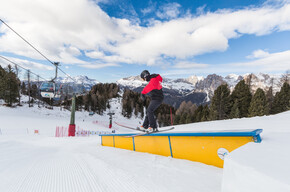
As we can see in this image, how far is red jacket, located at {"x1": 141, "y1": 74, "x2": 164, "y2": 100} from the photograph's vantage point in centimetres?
496

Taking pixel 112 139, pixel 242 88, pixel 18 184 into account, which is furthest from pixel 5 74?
pixel 242 88

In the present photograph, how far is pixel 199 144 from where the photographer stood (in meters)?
3.45

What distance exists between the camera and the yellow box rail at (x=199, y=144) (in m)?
2.78

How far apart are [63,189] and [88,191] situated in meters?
0.50

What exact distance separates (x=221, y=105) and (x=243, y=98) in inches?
186

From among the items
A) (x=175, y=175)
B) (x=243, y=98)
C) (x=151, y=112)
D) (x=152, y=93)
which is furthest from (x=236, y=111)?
(x=175, y=175)

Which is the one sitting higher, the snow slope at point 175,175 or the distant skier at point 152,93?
the distant skier at point 152,93

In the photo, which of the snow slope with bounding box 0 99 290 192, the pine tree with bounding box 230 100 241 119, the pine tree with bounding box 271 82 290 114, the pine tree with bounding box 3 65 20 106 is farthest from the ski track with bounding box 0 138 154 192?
the pine tree with bounding box 3 65 20 106

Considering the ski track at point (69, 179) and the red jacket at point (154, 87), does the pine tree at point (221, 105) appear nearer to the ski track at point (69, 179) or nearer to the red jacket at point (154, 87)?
the red jacket at point (154, 87)

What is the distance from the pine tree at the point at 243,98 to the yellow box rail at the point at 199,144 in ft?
106

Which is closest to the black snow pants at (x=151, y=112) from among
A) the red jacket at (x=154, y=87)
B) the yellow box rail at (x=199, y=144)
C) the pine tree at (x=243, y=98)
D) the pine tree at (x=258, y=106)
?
the red jacket at (x=154, y=87)

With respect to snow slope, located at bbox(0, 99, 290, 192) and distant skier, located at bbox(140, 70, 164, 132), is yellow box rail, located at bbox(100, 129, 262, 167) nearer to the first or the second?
A: snow slope, located at bbox(0, 99, 290, 192)

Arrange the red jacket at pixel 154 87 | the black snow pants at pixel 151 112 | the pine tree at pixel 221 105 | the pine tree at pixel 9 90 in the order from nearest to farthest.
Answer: the red jacket at pixel 154 87 → the black snow pants at pixel 151 112 → the pine tree at pixel 221 105 → the pine tree at pixel 9 90

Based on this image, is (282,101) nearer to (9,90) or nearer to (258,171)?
(258,171)
